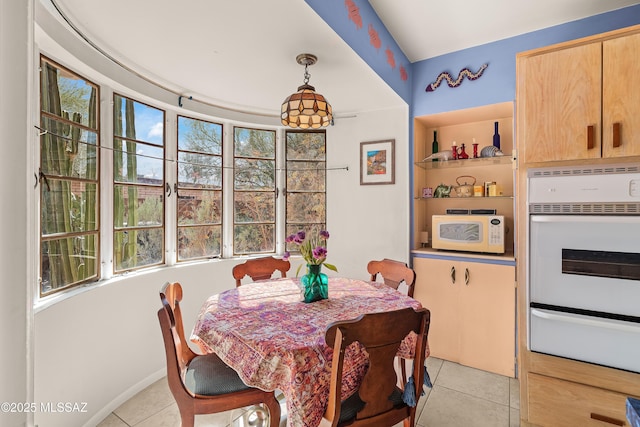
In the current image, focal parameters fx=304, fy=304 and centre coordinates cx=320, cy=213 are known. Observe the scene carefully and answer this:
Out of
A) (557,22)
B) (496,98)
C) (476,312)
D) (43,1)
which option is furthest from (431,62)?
(43,1)

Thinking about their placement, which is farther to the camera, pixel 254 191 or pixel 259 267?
pixel 254 191

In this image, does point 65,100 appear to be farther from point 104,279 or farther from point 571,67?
point 571,67

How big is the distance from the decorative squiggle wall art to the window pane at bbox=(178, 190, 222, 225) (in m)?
2.39

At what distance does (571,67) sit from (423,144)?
149 cm

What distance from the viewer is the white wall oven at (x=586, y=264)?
1628 millimetres

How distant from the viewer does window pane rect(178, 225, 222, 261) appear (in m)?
2.93

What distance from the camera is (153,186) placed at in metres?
2.66

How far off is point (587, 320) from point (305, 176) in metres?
2.76

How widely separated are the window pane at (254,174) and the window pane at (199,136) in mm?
285

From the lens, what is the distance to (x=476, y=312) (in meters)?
2.61

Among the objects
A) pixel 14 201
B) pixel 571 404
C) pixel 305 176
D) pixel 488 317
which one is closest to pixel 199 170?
pixel 305 176

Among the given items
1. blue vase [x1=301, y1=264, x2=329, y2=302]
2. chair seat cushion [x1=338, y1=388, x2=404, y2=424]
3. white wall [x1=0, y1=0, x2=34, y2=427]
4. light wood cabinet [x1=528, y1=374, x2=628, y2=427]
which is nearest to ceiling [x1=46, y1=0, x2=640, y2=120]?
white wall [x1=0, y1=0, x2=34, y2=427]

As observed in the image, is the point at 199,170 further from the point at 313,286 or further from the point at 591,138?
the point at 591,138

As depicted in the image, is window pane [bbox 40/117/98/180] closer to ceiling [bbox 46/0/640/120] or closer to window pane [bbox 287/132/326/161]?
ceiling [bbox 46/0/640/120]
